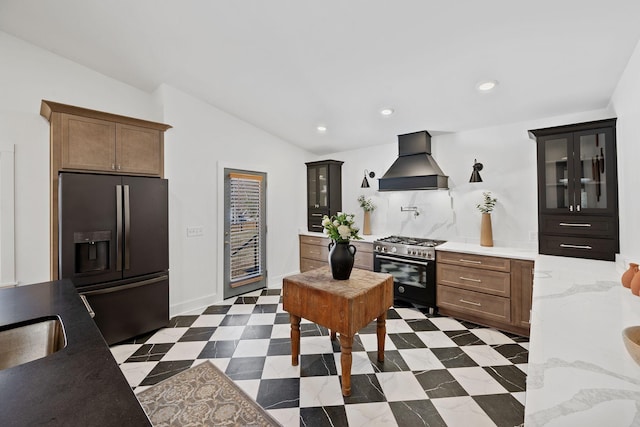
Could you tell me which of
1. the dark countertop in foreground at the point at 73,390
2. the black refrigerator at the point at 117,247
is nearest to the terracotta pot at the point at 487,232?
the dark countertop in foreground at the point at 73,390

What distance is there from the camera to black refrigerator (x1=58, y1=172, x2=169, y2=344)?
2.42m

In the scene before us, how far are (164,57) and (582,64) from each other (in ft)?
12.4

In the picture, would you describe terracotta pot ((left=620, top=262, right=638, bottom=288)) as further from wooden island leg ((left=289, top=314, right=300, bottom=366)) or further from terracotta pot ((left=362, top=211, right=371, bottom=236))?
terracotta pot ((left=362, top=211, right=371, bottom=236))

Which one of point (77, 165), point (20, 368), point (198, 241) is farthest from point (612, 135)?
point (77, 165)

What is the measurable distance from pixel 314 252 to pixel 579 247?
3.43m

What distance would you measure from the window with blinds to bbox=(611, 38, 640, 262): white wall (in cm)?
405

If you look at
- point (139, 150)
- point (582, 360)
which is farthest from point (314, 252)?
point (582, 360)

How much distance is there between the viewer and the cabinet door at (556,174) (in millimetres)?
2650

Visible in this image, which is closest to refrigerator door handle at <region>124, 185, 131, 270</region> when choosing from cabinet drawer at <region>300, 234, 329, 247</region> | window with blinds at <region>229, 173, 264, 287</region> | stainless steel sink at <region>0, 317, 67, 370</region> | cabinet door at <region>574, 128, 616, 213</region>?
window with blinds at <region>229, 173, 264, 287</region>

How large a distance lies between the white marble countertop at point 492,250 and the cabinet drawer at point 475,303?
0.46 metres

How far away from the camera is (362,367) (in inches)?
91.4

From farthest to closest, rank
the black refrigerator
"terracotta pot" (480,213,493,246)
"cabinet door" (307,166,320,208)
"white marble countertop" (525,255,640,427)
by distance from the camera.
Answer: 1. "cabinet door" (307,166,320,208)
2. "terracotta pot" (480,213,493,246)
3. the black refrigerator
4. "white marble countertop" (525,255,640,427)

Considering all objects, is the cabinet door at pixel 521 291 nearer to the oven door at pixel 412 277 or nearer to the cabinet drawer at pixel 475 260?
the cabinet drawer at pixel 475 260

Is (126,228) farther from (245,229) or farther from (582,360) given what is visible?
(582,360)
